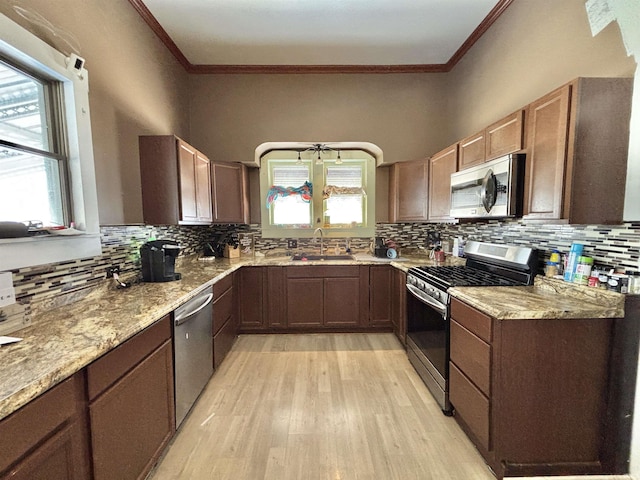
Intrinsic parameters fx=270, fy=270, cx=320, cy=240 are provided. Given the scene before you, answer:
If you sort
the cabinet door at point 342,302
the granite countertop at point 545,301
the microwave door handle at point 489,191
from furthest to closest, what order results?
the cabinet door at point 342,302 → the microwave door handle at point 489,191 → the granite countertop at point 545,301

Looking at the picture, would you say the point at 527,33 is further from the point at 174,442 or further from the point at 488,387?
the point at 174,442

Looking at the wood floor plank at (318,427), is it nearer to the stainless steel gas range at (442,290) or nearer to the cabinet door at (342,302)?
the stainless steel gas range at (442,290)

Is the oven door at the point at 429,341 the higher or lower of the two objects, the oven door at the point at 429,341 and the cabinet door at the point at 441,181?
the lower

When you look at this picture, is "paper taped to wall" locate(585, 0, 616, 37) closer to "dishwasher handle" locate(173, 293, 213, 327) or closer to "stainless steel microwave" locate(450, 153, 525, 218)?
"stainless steel microwave" locate(450, 153, 525, 218)

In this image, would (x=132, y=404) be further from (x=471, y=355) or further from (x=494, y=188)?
(x=494, y=188)

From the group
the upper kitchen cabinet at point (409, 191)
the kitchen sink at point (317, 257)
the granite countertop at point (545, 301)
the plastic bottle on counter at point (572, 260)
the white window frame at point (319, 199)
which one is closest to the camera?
the granite countertop at point (545, 301)

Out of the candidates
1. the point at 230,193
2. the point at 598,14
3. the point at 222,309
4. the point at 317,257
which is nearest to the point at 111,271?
the point at 222,309

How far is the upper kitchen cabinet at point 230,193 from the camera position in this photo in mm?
3007

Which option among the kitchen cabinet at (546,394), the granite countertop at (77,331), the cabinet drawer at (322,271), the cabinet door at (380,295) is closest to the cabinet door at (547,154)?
the kitchen cabinet at (546,394)

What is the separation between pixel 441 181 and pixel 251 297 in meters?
2.37

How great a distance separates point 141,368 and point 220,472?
28.5 inches

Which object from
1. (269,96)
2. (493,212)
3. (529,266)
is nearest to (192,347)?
(493,212)

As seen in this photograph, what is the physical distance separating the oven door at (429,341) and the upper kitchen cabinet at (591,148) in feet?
2.99

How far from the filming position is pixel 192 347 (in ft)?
6.07
